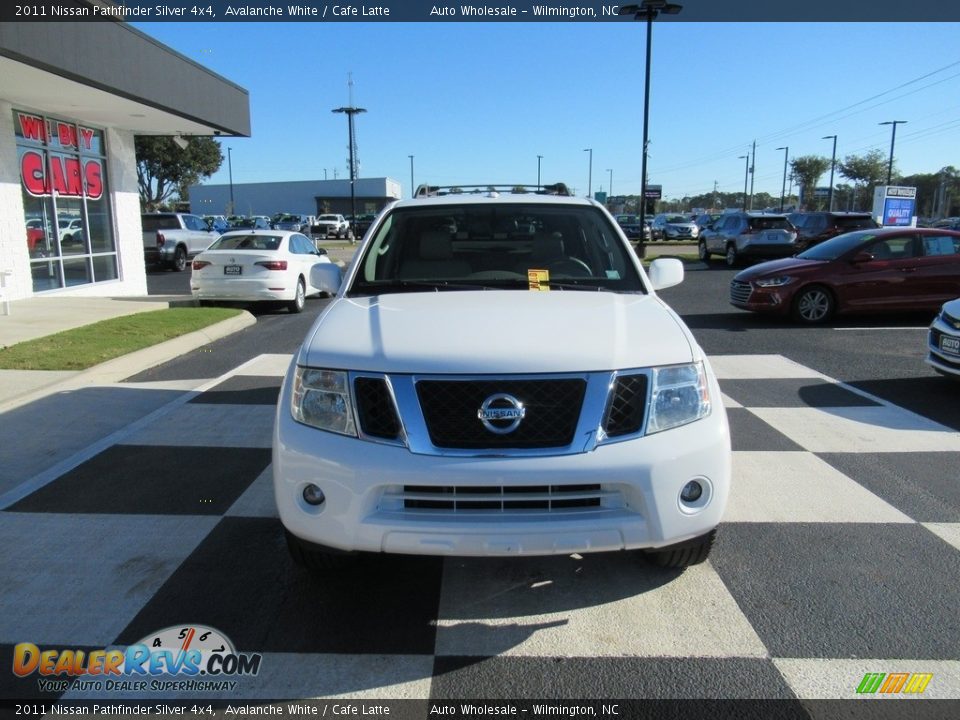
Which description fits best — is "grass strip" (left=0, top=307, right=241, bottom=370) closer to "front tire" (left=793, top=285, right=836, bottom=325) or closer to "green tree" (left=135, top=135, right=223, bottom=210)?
"front tire" (left=793, top=285, right=836, bottom=325)

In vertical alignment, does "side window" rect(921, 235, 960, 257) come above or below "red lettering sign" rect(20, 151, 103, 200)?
below

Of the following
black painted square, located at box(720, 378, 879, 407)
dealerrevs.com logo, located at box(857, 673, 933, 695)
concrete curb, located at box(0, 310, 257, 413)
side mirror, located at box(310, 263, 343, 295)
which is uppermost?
side mirror, located at box(310, 263, 343, 295)

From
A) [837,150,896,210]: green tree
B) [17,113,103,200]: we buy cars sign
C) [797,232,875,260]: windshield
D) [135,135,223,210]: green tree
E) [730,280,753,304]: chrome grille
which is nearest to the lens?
[797,232,875,260]: windshield

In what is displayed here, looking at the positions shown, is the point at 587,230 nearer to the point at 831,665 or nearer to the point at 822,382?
the point at 831,665

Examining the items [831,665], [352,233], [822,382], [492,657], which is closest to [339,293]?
[492,657]

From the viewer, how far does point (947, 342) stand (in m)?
6.91

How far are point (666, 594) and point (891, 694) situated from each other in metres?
0.94

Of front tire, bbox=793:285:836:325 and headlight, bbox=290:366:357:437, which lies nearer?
headlight, bbox=290:366:357:437

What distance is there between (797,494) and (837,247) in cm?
875

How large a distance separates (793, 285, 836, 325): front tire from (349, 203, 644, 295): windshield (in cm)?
797

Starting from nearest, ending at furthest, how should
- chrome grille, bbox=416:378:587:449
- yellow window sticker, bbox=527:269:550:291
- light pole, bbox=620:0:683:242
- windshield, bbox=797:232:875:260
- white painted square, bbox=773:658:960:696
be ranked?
white painted square, bbox=773:658:960:696
chrome grille, bbox=416:378:587:449
yellow window sticker, bbox=527:269:550:291
windshield, bbox=797:232:875:260
light pole, bbox=620:0:683:242

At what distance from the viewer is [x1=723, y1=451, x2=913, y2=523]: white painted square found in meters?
4.14

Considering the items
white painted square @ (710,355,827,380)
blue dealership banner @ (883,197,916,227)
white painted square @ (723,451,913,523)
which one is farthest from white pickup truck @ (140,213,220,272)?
blue dealership banner @ (883,197,916,227)

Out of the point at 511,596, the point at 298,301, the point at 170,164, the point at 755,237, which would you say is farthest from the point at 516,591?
the point at 170,164
